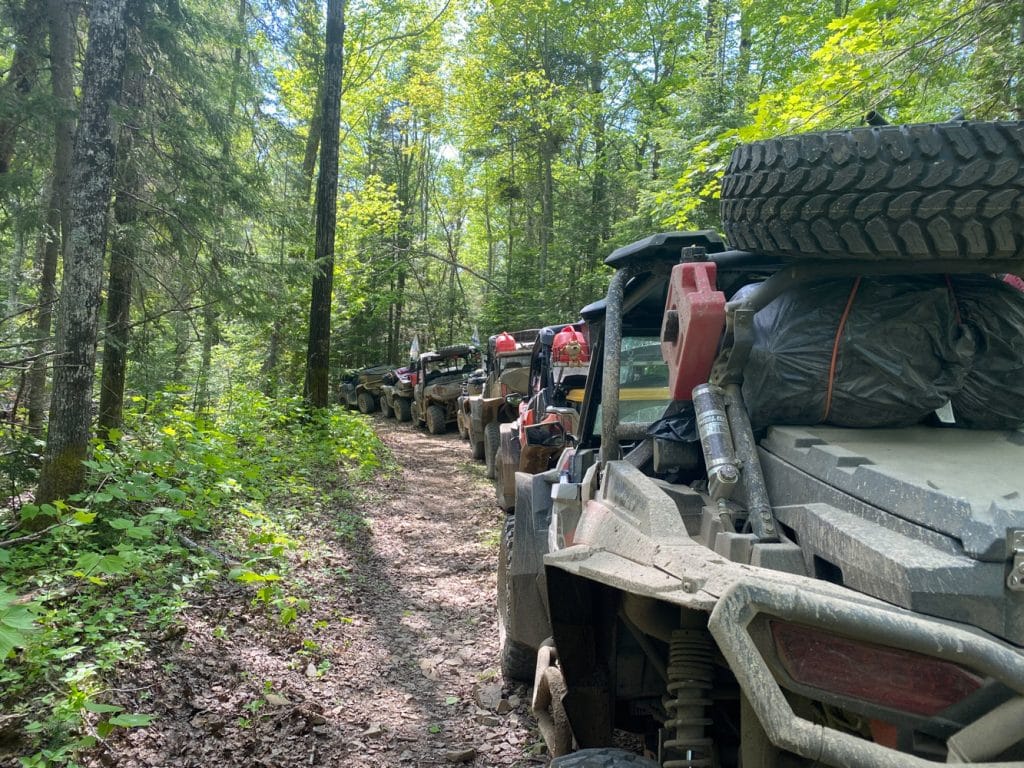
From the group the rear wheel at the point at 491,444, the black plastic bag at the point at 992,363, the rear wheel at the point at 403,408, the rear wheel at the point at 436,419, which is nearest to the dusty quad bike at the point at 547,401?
the rear wheel at the point at 491,444

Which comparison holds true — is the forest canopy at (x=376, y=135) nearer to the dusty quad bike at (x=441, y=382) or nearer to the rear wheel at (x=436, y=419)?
the dusty quad bike at (x=441, y=382)

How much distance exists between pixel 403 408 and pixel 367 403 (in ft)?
11.7

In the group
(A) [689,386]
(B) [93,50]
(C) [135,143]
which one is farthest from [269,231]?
(A) [689,386]

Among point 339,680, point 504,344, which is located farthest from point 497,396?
point 339,680

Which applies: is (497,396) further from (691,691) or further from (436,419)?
(691,691)

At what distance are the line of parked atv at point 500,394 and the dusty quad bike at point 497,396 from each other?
0.02 meters

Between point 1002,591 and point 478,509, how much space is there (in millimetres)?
7893

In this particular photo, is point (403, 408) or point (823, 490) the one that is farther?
point (403, 408)

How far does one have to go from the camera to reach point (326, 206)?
12.1 m

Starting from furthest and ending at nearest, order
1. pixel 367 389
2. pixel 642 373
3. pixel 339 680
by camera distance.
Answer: pixel 367 389
pixel 642 373
pixel 339 680

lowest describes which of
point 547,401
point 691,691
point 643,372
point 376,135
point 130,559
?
point 130,559

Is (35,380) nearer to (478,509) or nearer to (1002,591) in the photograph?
(478,509)

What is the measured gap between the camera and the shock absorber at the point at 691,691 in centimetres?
197

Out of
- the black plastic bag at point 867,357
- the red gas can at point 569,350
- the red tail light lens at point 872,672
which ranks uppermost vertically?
the red gas can at point 569,350
